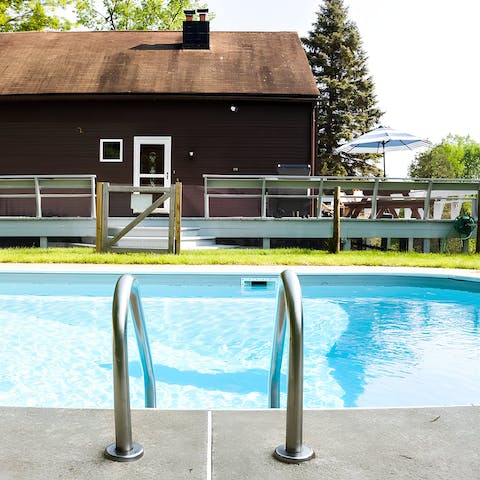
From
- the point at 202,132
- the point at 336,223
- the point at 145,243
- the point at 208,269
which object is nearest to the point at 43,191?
the point at 145,243

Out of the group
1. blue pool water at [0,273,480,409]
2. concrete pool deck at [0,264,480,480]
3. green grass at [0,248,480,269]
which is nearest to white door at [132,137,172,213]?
green grass at [0,248,480,269]

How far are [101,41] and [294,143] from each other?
25.7 feet

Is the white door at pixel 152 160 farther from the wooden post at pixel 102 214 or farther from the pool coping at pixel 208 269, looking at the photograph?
the pool coping at pixel 208 269

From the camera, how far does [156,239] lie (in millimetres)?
11648

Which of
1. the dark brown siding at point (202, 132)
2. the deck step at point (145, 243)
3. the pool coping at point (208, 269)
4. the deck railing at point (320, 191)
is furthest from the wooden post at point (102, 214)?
the dark brown siding at point (202, 132)

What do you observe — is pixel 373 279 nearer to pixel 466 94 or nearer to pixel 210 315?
→ pixel 210 315

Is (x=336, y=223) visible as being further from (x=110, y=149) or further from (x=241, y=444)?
(x=241, y=444)

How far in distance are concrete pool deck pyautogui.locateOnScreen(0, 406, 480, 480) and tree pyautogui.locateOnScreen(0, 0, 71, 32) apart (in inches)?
1103

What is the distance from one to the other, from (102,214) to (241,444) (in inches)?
353

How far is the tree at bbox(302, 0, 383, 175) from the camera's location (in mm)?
37031

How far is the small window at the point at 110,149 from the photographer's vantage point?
661 inches

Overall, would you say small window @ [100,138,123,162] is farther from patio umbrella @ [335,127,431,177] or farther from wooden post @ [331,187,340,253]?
wooden post @ [331,187,340,253]

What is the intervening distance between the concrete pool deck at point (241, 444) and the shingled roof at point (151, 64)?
14.6m

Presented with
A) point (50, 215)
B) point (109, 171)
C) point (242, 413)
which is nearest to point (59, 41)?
point (109, 171)
